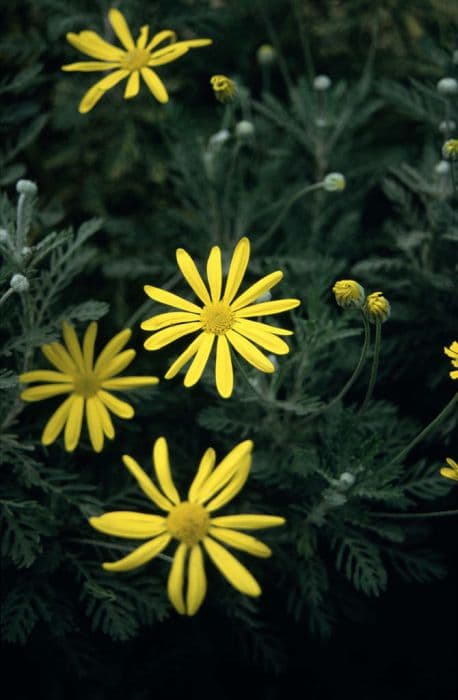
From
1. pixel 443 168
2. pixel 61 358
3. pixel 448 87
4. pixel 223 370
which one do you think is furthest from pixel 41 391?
pixel 448 87

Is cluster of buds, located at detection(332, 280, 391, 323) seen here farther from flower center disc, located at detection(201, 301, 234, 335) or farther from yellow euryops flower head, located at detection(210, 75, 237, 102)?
yellow euryops flower head, located at detection(210, 75, 237, 102)

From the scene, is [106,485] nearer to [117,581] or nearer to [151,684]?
[117,581]

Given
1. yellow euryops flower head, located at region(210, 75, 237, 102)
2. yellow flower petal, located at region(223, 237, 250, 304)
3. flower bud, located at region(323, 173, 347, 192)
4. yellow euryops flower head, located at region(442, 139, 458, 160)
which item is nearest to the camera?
yellow flower petal, located at region(223, 237, 250, 304)

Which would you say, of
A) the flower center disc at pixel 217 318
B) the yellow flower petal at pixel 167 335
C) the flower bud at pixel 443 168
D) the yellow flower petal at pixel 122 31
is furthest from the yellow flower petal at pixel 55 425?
the flower bud at pixel 443 168

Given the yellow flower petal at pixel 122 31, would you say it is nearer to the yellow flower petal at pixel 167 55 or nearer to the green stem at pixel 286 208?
the yellow flower petal at pixel 167 55

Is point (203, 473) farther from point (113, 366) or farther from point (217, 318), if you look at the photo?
point (113, 366)

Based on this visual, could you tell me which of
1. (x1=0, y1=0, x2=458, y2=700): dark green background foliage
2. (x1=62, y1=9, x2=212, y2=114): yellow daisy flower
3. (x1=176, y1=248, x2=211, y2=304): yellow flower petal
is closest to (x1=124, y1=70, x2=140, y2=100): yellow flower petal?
(x1=62, y1=9, x2=212, y2=114): yellow daisy flower
